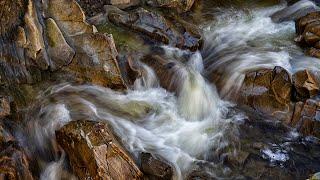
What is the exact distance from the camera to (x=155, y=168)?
7707mm

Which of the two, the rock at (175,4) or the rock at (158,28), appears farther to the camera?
the rock at (175,4)

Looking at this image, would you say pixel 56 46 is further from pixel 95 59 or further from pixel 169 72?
pixel 169 72

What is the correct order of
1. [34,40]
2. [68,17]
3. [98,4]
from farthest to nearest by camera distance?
[98,4] → [68,17] → [34,40]

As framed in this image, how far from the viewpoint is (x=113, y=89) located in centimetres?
962

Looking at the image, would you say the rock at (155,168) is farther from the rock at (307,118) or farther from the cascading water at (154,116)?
the rock at (307,118)

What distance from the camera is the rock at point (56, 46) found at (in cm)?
941

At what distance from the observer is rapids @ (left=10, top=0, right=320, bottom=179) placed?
830 centimetres

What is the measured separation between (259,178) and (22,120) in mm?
4586

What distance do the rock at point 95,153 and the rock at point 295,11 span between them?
7169 mm

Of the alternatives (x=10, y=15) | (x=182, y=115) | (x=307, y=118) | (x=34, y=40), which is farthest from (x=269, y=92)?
(x=10, y=15)

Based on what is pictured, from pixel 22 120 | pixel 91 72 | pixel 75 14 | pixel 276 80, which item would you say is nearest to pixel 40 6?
pixel 75 14

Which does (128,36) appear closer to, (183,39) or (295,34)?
(183,39)

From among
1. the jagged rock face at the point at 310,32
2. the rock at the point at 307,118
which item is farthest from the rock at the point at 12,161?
the jagged rock face at the point at 310,32

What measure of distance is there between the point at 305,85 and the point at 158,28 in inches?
152
